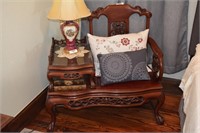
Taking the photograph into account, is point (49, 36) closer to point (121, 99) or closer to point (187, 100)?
point (121, 99)

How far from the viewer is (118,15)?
2.29 meters

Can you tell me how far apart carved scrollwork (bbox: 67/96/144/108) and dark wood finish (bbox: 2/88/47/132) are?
1.43 ft

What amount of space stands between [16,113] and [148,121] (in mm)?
1097

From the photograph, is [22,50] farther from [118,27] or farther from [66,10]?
[118,27]

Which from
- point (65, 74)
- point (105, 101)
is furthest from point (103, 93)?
point (65, 74)

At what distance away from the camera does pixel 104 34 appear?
101 inches

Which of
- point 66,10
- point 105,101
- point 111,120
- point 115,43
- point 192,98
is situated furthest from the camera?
point 111,120

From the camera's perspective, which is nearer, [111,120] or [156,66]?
[156,66]

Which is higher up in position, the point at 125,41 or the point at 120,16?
the point at 120,16

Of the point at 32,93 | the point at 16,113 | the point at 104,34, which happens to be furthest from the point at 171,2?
the point at 16,113

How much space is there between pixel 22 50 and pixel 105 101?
29.8 inches

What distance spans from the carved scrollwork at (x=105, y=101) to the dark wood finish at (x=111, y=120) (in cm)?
25

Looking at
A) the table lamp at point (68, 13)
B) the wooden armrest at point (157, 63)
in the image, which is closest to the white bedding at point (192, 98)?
the wooden armrest at point (157, 63)

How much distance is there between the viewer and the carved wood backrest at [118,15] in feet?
7.45
